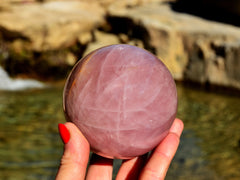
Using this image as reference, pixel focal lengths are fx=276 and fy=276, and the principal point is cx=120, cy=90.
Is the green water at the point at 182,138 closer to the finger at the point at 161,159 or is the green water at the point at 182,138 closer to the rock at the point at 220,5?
the finger at the point at 161,159

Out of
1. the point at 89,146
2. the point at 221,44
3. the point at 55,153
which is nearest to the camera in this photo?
the point at 89,146

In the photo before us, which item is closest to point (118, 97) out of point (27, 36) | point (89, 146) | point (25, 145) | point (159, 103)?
point (159, 103)

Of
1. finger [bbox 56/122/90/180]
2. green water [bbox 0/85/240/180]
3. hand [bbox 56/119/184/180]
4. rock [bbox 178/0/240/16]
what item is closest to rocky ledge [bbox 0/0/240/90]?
rock [bbox 178/0/240/16]

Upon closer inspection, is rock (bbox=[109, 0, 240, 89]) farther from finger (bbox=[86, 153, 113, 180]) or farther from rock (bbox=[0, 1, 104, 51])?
finger (bbox=[86, 153, 113, 180])

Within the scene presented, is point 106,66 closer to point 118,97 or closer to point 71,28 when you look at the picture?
point 118,97

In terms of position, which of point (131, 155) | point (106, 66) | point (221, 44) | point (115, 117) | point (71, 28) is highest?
point (106, 66)

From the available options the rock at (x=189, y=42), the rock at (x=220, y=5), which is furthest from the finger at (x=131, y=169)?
the rock at (x=220, y=5)
